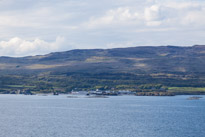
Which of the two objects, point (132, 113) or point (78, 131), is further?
point (132, 113)

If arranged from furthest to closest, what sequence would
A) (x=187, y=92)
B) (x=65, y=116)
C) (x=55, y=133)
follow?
(x=187, y=92) < (x=65, y=116) < (x=55, y=133)

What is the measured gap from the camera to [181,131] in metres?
79.0

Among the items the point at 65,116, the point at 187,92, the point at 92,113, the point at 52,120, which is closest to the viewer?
the point at 52,120

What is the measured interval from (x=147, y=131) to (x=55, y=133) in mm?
17022

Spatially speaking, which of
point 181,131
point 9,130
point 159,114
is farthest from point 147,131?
point 159,114

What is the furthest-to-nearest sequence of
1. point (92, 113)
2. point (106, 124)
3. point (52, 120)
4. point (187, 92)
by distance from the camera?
1. point (187, 92)
2. point (92, 113)
3. point (52, 120)
4. point (106, 124)

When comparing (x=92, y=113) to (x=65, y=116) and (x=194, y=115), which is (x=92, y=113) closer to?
(x=65, y=116)

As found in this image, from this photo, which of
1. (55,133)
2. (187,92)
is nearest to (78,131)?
(55,133)

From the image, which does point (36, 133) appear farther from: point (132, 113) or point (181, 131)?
point (132, 113)

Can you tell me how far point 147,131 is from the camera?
78.5 m

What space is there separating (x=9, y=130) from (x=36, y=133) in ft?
22.1

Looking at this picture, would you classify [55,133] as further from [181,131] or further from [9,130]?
[181,131]

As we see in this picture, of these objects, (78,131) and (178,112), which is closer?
(78,131)

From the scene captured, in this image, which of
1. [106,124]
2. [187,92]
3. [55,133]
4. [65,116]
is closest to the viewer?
[55,133]
